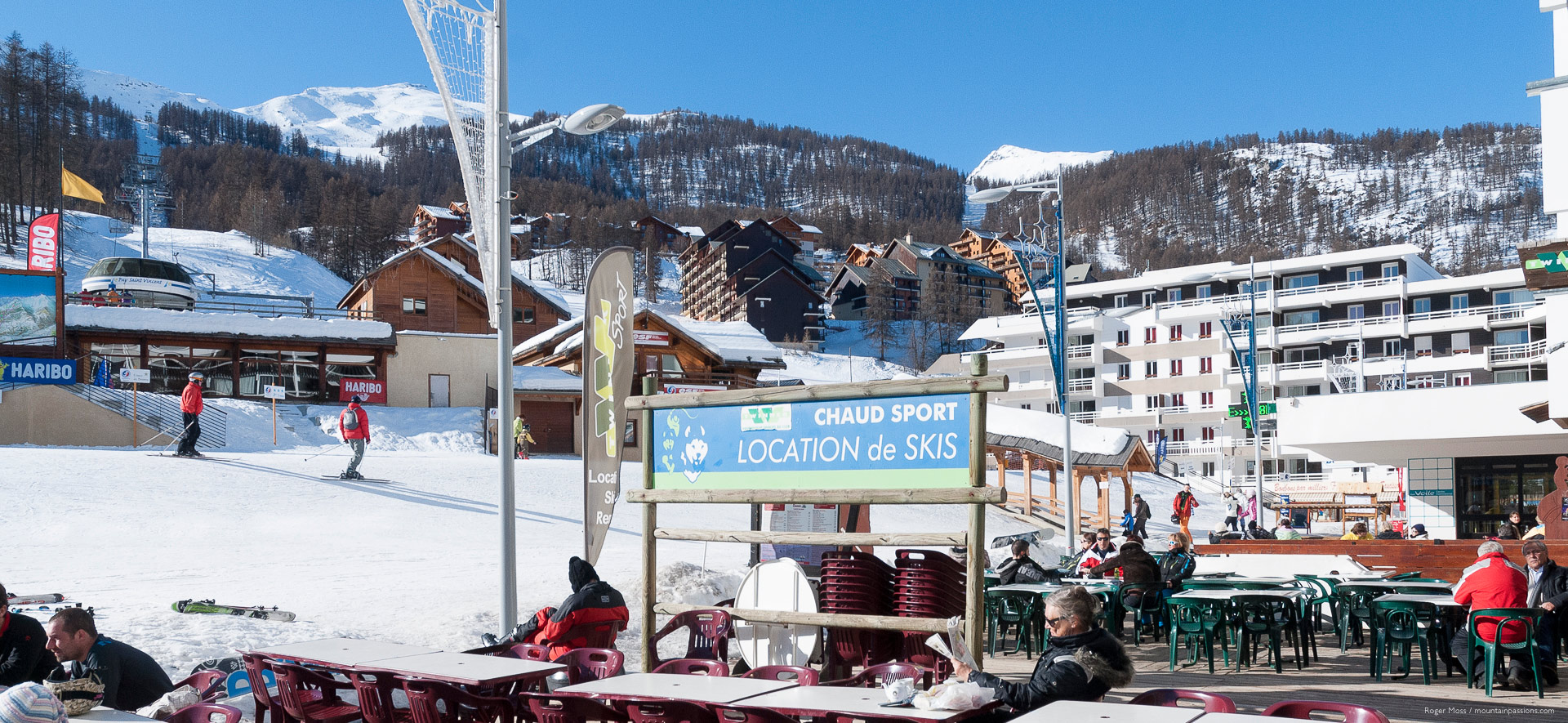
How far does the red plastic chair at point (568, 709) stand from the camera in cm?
541

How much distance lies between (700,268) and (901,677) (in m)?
90.3

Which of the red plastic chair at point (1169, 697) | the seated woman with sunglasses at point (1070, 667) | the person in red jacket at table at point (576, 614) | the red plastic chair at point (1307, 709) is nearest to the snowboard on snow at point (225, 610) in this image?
the person in red jacket at table at point (576, 614)

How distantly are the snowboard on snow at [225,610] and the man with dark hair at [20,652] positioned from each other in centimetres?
490

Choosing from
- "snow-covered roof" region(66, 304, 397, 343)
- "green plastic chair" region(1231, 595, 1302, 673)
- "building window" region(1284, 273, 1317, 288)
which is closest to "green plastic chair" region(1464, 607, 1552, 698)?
"green plastic chair" region(1231, 595, 1302, 673)

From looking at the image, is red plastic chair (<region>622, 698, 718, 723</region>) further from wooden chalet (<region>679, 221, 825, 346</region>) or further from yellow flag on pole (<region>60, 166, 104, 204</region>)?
wooden chalet (<region>679, 221, 825, 346</region>)

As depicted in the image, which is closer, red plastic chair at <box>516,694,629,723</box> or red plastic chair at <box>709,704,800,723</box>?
red plastic chair at <box>709,704,800,723</box>

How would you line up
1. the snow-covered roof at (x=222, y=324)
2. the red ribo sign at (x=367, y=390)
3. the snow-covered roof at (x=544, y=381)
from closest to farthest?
1. the snow-covered roof at (x=222, y=324)
2. the snow-covered roof at (x=544, y=381)
3. the red ribo sign at (x=367, y=390)

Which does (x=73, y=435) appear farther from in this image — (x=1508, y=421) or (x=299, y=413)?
(x=1508, y=421)

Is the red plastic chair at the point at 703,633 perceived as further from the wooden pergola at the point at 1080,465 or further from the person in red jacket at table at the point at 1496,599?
the wooden pergola at the point at 1080,465

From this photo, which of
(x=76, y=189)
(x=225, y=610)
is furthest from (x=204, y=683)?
(x=76, y=189)

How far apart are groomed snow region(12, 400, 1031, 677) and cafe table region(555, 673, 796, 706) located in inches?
175

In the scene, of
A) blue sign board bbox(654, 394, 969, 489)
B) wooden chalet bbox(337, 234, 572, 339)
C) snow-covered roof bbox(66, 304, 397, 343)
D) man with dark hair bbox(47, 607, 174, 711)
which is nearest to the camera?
man with dark hair bbox(47, 607, 174, 711)

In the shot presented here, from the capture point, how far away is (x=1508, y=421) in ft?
66.7

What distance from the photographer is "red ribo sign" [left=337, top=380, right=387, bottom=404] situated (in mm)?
37875
